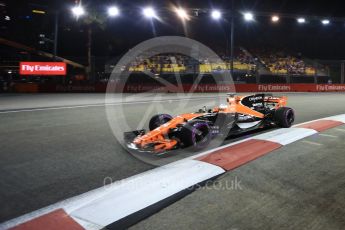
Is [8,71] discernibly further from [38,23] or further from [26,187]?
[26,187]

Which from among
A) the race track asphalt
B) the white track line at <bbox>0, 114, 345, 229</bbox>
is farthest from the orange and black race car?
the white track line at <bbox>0, 114, 345, 229</bbox>

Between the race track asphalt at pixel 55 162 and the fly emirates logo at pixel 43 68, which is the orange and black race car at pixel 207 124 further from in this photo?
the fly emirates logo at pixel 43 68

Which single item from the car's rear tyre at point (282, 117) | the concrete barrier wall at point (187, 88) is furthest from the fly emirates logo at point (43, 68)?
the car's rear tyre at point (282, 117)

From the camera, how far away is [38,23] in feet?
117

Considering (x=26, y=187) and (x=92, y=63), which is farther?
(x=92, y=63)

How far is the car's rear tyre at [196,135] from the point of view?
5.86 m

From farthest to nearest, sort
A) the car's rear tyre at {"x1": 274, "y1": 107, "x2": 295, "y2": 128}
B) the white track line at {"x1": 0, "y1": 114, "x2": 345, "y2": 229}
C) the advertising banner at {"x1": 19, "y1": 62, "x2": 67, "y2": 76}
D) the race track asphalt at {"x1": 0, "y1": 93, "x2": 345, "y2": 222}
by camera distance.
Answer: the advertising banner at {"x1": 19, "y1": 62, "x2": 67, "y2": 76} → the car's rear tyre at {"x1": 274, "y1": 107, "x2": 295, "y2": 128} → the race track asphalt at {"x1": 0, "y1": 93, "x2": 345, "y2": 222} → the white track line at {"x1": 0, "y1": 114, "x2": 345, "y2": 229}

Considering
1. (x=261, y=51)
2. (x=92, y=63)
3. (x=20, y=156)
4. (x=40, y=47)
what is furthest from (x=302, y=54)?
(x=20, y=156)

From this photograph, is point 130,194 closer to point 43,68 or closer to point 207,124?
point 207,124

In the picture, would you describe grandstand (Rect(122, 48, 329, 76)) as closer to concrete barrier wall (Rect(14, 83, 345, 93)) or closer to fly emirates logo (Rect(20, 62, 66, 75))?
concrete barrier wall (Rect(14, 83, 345, 93))

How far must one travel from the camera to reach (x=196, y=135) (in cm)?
610

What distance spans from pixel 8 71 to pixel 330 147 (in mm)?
27019

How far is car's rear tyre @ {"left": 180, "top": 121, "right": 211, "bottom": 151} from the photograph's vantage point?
231 inches

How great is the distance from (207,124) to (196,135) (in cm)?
29
